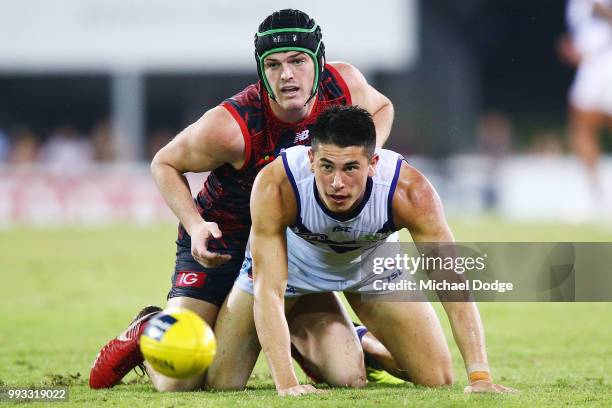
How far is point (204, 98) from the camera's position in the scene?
112 ft

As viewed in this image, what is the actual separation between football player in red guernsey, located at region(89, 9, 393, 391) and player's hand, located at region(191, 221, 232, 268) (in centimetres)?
3

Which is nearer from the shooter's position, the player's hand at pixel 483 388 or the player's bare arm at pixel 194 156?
Result: the player's hand at pixel 483 388

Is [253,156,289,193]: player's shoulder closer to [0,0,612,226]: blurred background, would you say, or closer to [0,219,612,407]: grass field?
[0,219,612,407]: grass field

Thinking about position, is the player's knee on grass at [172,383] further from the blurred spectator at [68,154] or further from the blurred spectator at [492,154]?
the blurred spectator at [492,154]

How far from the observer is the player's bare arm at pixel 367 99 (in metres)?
7.26

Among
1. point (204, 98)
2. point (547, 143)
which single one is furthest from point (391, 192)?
point (204, 98)

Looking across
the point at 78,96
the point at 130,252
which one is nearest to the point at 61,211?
the point at 130,252

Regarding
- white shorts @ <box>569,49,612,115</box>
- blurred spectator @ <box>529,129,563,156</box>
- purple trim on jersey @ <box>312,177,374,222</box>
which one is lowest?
purple trim on jersey @ <box>312,177,374,222</box>

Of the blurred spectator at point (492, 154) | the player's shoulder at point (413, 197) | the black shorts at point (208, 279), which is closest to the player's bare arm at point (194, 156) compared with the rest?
the black shorts at point (208, 279)

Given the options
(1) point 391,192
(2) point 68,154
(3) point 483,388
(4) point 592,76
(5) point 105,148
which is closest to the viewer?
(3) point 483,388

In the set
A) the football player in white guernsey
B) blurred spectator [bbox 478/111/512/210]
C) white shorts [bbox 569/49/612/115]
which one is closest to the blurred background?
blurred spectator [bbox 478/111/512/210]

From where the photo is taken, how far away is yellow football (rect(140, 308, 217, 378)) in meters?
5.70

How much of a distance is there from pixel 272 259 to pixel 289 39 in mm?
1511

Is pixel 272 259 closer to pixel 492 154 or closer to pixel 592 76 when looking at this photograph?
pixel 492 154
